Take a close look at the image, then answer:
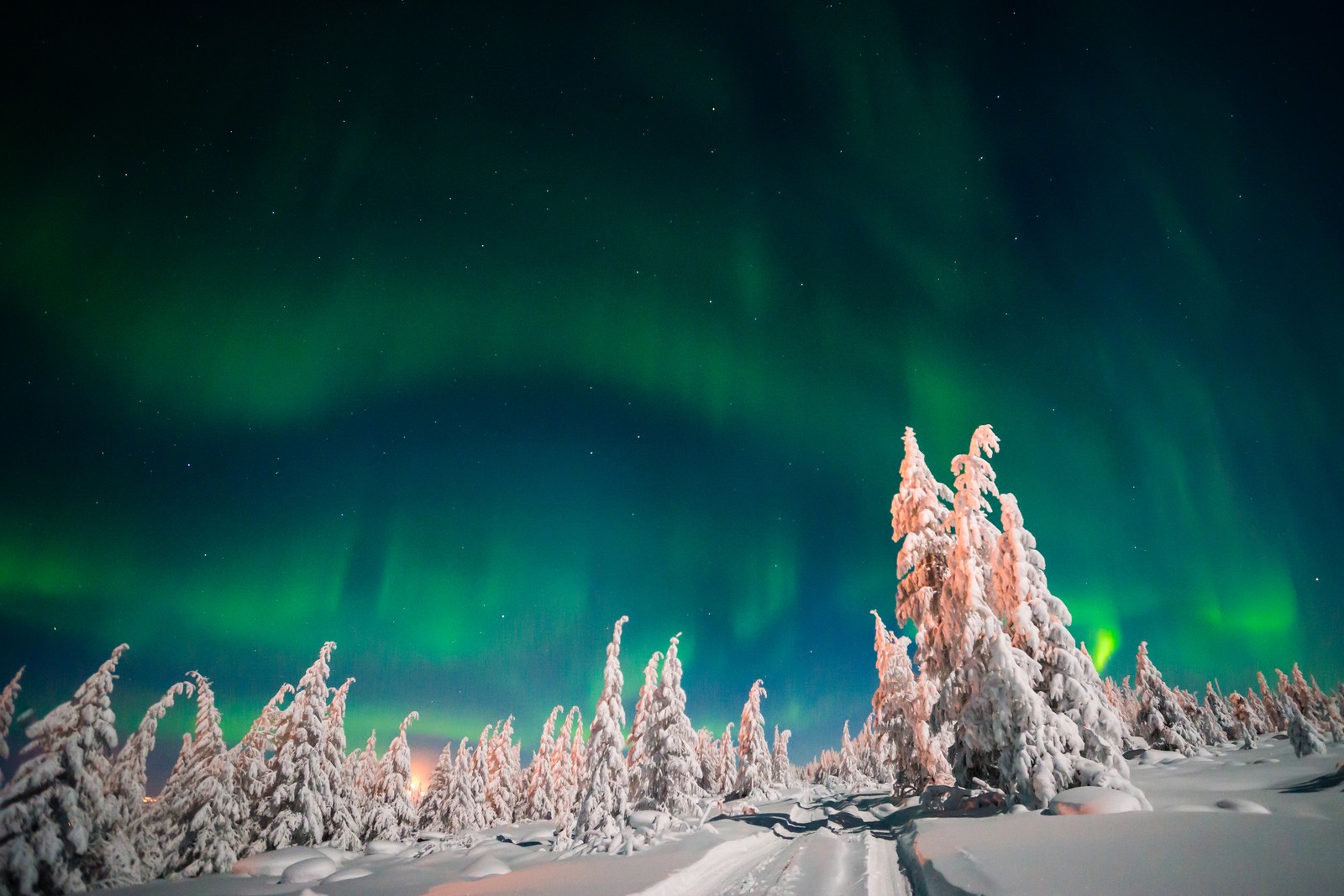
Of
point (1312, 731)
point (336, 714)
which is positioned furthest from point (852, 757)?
point (336, 714)

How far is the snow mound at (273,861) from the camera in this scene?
2191 cm

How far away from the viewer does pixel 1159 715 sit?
46531 millimetres

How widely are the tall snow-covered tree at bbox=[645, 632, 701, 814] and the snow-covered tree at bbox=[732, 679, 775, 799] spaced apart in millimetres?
20120

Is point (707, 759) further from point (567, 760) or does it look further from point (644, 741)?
point (644, 741)

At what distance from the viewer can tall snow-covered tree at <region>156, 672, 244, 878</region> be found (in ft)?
72.2

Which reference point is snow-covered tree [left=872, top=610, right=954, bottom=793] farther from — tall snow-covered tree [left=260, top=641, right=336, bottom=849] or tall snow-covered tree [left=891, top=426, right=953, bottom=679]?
tall snow-covered tree [left=260, top=641, right=336, bottom=849]

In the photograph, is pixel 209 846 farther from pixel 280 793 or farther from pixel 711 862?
pixel 711 862

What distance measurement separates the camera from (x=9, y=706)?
13305 millimetres

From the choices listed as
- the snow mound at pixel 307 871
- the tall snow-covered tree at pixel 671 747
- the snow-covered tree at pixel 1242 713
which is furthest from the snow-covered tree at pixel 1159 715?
the snow mound at pixel 307 871

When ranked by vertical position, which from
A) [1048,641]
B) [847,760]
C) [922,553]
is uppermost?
[922,553]

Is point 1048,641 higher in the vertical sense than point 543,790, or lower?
higher

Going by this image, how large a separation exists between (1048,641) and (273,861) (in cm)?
3295

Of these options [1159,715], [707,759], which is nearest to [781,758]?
[707,759]

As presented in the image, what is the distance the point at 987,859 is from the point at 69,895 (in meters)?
21.0
